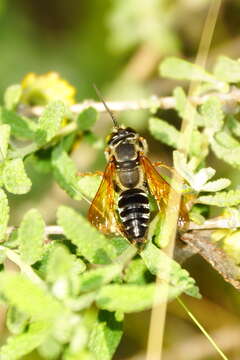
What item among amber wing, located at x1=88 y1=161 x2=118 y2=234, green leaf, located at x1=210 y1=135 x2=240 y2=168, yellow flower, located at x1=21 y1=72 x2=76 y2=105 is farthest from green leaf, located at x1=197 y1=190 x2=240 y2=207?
yellow flower, located at x1=21 y1=72 x2=76 y2=105

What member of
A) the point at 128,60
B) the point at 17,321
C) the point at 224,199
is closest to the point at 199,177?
the point at 224,199

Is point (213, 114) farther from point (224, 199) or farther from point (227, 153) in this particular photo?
point (224, 199)

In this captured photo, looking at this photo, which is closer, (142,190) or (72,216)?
(72,216)

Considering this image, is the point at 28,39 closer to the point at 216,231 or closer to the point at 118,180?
the point at 118,180

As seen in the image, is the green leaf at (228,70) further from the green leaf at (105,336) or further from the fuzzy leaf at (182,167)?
the green leaf at (105,336)

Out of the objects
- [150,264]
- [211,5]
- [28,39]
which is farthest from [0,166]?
[28,39]

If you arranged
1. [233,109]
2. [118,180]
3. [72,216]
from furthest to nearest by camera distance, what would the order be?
1. [233,109]
2. [118,180]
3. [72,216]

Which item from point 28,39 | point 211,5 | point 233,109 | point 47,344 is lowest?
point 47,344
